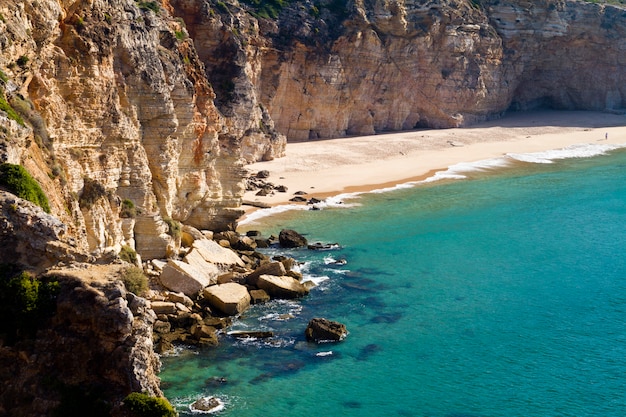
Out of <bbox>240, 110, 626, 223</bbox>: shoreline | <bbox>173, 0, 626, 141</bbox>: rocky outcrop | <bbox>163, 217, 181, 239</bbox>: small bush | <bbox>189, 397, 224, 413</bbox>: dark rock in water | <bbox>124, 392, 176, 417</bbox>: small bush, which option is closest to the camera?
<bbox>124, 392, 176, 417</bbox>: small bush

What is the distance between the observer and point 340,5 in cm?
8319

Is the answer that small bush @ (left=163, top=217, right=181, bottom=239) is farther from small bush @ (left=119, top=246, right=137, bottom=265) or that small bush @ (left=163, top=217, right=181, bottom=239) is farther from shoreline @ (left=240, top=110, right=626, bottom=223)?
shoreline @ (left=240, top=110, right=626, bottom=223)

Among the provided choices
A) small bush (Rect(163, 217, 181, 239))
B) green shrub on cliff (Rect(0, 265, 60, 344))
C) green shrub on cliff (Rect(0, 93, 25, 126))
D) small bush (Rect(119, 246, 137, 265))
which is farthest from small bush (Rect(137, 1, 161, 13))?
green shrub on cliff (Rect(0, 265, 60, 344))

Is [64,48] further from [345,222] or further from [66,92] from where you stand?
[345,222]

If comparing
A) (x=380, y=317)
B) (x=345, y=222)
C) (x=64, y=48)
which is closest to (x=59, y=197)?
(x=64, y=48)

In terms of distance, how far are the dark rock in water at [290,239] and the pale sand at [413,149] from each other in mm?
9233

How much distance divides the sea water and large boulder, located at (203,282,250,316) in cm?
104

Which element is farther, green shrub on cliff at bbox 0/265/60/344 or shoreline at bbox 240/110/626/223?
shoreline at bbox 240/110/626/223

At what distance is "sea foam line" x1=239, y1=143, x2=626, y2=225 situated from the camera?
56.8m

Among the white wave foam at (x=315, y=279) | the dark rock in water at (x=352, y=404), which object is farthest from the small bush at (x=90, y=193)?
the dark rock in water at (x=352, y=404)

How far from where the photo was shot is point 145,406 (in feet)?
60.7

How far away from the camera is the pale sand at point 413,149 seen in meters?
65.8

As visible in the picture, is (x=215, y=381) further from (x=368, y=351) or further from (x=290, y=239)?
(x=290, y=239)

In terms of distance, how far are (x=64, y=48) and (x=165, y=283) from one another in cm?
1177
